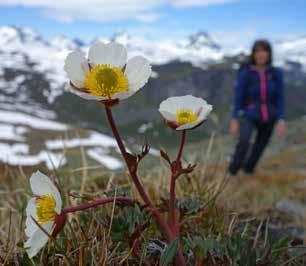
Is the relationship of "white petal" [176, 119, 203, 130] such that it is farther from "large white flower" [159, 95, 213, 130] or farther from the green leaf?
the green leaf

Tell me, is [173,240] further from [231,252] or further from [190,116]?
[190,116]

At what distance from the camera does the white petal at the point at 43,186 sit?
1.78 m

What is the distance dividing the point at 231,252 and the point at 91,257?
20.6 inches

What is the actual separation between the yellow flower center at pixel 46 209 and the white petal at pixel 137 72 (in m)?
0.44

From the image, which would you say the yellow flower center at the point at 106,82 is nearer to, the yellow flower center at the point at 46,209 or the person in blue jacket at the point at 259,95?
the yellow flower center at the point at 46,209

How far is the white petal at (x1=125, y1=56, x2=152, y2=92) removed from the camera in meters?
1.83

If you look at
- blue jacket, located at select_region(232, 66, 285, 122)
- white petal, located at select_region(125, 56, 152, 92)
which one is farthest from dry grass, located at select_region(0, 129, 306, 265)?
blue jacket, located at select_region(232, 66, 285, 122)

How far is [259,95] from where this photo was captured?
31.8 ft

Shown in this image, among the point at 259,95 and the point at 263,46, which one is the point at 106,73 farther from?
the point at 259,95

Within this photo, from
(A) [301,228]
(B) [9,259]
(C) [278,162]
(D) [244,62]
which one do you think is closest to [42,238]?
(B) [9,259]

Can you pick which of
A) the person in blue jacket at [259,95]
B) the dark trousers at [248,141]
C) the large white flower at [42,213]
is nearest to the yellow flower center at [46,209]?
the large white flower at [42,213]

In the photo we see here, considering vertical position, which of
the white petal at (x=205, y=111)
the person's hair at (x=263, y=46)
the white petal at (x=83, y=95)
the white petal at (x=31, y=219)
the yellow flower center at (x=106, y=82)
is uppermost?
the yellow flower center at (x=106, y=82)

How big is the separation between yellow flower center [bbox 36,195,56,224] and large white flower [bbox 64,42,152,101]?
1.18 ft

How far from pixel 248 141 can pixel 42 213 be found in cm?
897
